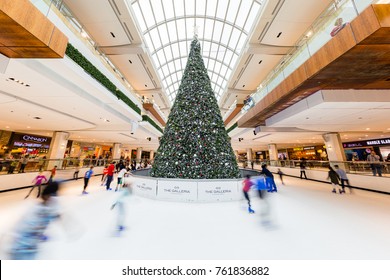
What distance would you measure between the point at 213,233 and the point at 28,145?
1021 inches

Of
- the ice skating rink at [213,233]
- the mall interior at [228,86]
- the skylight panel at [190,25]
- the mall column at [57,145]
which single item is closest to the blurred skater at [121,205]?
the ice skating rink at [213,233]

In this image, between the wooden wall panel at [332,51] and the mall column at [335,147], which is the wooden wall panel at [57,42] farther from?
the mall column at [335,147]

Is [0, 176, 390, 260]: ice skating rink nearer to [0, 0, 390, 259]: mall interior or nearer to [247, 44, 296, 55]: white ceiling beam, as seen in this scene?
[0, 0, 390, 259]: mall interior

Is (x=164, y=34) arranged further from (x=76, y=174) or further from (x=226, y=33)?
(x=76, y=174)

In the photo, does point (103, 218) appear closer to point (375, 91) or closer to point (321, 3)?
point (375, 91)

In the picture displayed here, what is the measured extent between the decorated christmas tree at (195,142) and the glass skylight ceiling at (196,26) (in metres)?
7.08

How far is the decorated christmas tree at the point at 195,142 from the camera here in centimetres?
664

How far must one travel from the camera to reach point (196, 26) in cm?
1471

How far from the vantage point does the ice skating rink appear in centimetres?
267

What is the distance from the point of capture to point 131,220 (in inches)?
161

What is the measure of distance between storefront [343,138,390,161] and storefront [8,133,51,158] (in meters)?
42.1

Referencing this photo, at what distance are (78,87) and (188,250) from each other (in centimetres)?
752

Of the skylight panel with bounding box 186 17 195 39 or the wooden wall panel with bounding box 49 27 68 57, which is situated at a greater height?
the skylight panel with bounding box 186 17 195 39

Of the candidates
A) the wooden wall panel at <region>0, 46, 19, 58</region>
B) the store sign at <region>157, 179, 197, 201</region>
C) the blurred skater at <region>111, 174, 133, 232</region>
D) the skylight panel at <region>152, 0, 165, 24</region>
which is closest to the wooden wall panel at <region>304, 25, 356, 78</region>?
the store sign at <region>157, 179, 197, 201</region>
